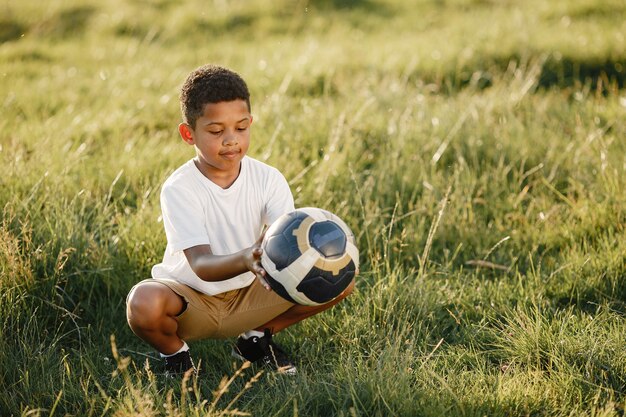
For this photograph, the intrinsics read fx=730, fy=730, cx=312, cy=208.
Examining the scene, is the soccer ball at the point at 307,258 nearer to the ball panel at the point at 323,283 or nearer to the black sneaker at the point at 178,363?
the ball panel at the point at 323,283

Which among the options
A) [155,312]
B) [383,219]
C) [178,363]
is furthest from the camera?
[383,219]

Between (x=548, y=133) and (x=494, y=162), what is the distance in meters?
0.64

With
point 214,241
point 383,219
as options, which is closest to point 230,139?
point 214,241

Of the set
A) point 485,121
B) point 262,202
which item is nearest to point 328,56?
point 485,121

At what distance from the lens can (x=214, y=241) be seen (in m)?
3.54

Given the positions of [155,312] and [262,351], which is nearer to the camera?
[155,312]

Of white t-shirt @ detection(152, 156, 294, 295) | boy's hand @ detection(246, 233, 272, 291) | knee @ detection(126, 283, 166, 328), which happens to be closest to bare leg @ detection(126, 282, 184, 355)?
knee @ detection(126, 283, 166, 328)

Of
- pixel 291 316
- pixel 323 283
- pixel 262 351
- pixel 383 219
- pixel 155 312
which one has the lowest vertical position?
pixel 262 351

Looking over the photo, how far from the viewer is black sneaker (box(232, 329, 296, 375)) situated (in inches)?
141

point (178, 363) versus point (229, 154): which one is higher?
point (229, 154)

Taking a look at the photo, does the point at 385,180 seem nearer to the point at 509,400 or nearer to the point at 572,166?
the point at 572,166

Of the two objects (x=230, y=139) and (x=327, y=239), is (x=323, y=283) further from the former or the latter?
(x=230, y=139)

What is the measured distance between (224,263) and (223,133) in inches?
25.0

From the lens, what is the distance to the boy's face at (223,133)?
3.38 m
